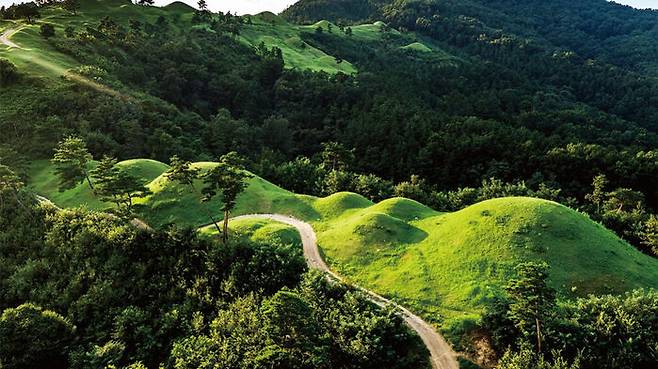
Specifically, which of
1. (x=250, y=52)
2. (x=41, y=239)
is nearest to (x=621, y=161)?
(x=41, y=239)

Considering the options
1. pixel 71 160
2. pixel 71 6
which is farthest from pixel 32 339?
pixel 71 6

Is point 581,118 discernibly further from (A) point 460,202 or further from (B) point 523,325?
(B) point 523,325

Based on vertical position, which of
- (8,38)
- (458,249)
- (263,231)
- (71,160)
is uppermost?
(8,38)

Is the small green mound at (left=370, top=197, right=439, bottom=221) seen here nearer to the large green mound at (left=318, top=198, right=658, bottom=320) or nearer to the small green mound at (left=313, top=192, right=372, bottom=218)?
the large green mound at (left=318, top=198, right=658, bottom=320)

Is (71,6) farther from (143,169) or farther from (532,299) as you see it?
(532,299)

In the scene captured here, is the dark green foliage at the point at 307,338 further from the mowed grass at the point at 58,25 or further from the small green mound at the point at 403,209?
the mowed grass at the point at 58,25

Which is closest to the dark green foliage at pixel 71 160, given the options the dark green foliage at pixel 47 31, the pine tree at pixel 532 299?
the pine tree at pixel 532 299
